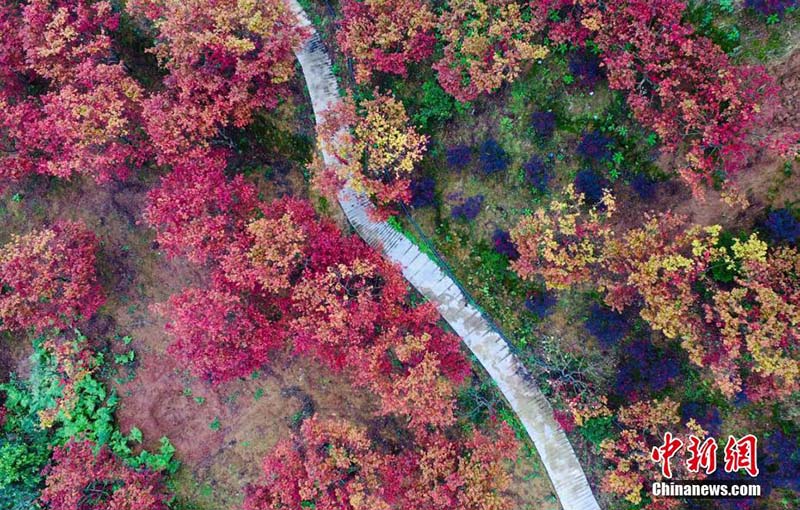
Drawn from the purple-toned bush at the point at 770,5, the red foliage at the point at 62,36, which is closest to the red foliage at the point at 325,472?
the red foliage at the point at 62,36

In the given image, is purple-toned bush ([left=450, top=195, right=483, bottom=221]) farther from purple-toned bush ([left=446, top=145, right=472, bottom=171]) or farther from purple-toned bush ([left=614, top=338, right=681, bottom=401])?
purple-toned bush ([left=614, top=338, right=681, bottom=401])

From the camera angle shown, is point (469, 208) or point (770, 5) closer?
point (770, 5)

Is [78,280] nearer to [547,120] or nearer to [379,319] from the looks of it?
[379,319]

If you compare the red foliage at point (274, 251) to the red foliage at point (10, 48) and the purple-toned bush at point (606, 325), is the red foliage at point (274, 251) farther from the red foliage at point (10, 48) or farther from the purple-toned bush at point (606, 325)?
the red foliage at point (10, 48)

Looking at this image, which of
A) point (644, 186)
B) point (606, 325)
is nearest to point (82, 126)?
point (644, 186)

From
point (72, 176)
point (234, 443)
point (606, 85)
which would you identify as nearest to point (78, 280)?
point (72, 176)

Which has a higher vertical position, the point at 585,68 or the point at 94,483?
the point at 585,68

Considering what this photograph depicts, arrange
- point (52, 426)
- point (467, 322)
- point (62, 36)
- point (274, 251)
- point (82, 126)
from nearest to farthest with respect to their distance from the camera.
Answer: point (274, 251) → point (82, 126) → point (62, 36) → point (467, 322) → point (52, 426)

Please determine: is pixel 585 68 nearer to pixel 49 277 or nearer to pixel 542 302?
pixel 542 302
